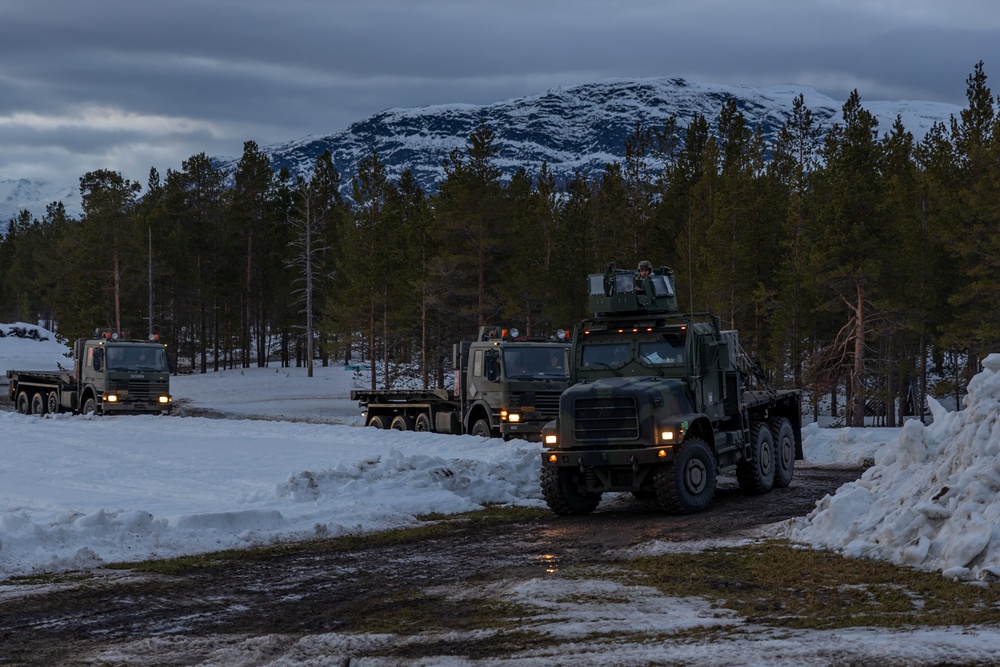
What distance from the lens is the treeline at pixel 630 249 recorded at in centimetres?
3856

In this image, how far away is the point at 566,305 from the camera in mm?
44719

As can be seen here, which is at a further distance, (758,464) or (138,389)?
(138,389)

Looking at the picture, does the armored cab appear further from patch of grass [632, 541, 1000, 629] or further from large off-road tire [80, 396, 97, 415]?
large off-road tire [80, 396, 97, 415]

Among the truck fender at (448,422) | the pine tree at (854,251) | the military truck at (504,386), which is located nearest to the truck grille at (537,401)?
the military truck at (504,386)

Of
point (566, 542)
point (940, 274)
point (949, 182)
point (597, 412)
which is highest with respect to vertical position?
Answer: point (949, 182)

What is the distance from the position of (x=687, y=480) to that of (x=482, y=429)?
1085 cm

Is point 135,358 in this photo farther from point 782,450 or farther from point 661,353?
point 661,353

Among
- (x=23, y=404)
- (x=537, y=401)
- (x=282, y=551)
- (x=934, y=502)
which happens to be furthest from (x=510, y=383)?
(x=23, y=404)

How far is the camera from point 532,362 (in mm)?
24188

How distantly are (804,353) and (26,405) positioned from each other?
102ft

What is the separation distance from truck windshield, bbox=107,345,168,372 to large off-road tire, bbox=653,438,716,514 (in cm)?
2443

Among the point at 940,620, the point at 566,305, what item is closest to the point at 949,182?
the point at 566,305

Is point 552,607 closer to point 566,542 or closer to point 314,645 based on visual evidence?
point 314,645

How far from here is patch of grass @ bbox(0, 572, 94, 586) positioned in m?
10.1
